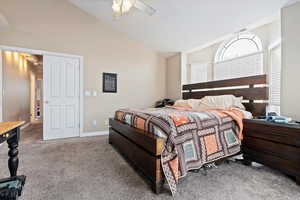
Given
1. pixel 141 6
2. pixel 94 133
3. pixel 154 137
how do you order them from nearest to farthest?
pixel 154 137 < pixel 141 6 < pixel 94 133

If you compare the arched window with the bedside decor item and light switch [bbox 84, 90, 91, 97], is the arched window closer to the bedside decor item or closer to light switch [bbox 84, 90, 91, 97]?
the bedside decor item

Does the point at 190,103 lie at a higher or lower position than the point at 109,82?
lower

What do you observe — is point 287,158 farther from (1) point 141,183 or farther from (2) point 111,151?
(2) point 111,151

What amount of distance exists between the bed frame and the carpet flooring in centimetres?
15

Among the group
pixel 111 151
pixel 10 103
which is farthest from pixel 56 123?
pixel 111 151

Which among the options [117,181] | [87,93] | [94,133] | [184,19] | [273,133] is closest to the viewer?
[117,181]

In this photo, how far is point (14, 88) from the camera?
4293mm

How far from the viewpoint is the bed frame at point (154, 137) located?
5.05 ft

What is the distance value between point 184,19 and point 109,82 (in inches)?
98.5

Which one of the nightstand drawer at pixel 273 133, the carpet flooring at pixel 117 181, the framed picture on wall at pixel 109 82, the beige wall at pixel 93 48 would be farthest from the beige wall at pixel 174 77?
the carpet flooring at pixel 117 181

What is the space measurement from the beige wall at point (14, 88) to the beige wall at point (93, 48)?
0.95 m

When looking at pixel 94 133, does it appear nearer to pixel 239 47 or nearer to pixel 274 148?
pixel 274 148

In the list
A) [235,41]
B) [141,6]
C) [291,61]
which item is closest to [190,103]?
[291,61]

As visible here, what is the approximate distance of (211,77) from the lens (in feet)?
13.0
